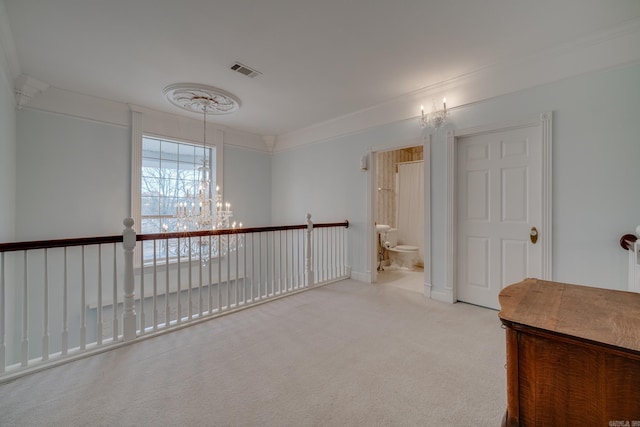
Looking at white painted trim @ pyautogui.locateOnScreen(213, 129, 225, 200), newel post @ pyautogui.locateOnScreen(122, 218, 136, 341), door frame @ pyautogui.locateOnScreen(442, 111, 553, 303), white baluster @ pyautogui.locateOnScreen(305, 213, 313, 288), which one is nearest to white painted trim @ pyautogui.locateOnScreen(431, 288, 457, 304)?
door frame @ pyautogui.locateOnScreen(442, 111, 553, 303)

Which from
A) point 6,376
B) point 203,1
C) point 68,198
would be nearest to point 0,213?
point 68,198

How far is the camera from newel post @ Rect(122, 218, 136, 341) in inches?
91.7

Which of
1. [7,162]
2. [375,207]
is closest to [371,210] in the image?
[375,207]

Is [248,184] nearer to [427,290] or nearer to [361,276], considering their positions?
[361,276]

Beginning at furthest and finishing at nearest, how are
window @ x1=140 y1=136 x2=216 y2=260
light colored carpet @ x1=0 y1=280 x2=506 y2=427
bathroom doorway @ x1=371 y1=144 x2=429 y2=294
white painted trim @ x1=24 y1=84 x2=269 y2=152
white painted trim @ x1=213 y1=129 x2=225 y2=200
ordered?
bathroom doorway @ x1=371 y1=144 x2=429 y2=294
white painted trim @ x1=213 y1=129 x2=225 y2=200
window @ x1=140 y1=136 x2=216 y2=260
white painted trim @ x1=24 y1=84 x2=269 y2=152
light colored carpet @ x1=0 y1=280 x2=506 y2=427

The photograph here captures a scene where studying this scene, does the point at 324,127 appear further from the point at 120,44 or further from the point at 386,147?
the point at 120,44

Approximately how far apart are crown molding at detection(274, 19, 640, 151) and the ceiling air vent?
68.4 inches

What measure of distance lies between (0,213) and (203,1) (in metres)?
2.73

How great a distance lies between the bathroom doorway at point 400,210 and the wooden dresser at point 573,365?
158 inches

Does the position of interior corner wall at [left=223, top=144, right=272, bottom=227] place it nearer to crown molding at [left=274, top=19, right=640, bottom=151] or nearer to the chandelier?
the chandelier

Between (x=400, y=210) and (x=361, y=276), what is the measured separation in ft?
7.29

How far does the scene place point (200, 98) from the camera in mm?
3465

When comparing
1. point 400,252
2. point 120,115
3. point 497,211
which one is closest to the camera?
point 497,211

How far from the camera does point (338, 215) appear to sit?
4.48 metres
